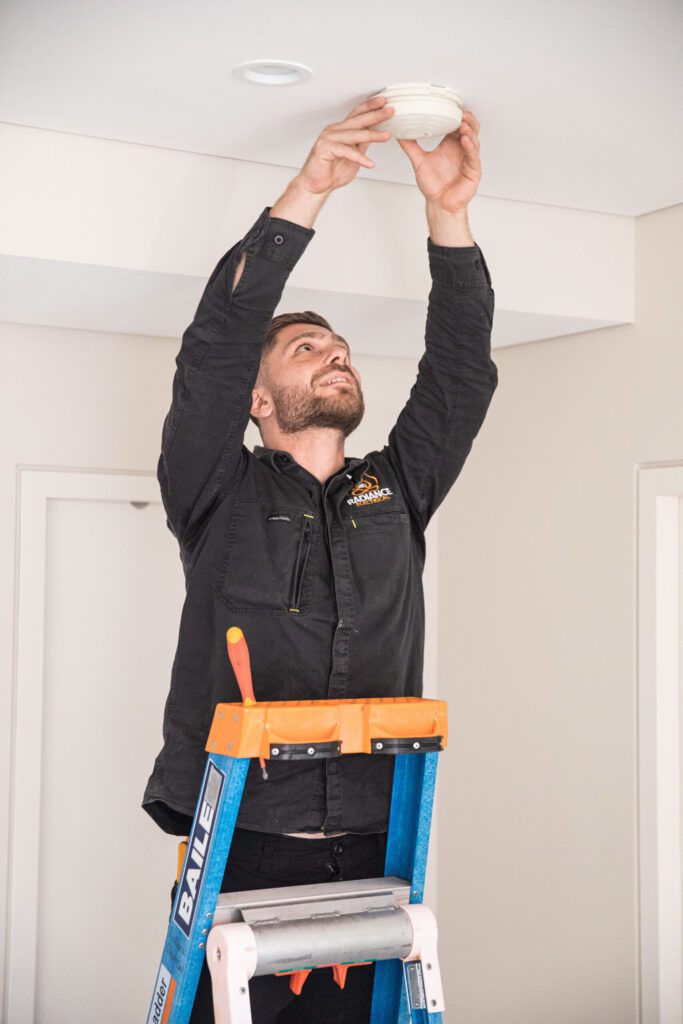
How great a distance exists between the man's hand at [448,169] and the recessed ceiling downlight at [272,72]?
25cm

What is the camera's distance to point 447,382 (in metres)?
2.22

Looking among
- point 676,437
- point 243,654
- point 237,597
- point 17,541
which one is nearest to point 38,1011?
point 17,541

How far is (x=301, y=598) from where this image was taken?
79.2 inches

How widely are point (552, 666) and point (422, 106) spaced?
1.65 m

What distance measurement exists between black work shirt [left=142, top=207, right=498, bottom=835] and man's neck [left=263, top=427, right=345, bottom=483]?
0.19 ft

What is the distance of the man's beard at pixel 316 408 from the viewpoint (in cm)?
215

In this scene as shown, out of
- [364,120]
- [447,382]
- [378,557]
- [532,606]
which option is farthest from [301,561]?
[532,606]

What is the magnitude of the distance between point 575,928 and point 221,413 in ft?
5.96

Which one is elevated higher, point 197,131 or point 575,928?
point 197,131

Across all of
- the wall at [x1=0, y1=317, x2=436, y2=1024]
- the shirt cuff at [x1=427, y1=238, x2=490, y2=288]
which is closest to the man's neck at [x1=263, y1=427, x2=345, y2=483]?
the shirt cuff at [x1=427, y1=238, x2=490, y2=288]

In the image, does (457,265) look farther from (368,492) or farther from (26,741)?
(26,741)

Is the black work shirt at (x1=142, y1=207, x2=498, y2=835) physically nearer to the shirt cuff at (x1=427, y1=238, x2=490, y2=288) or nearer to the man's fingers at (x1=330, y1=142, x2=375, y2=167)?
the shirt cuff at (x1=427, y1=238, x2=490, y2=288)

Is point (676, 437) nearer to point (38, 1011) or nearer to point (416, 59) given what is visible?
point (416, 59)

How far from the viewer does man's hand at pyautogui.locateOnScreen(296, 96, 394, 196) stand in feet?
6.25
